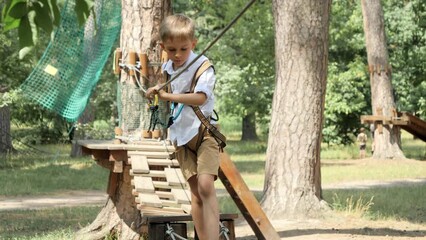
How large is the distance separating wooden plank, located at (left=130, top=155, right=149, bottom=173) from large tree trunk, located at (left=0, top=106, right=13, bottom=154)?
2155 centimetres

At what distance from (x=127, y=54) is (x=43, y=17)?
5814 millimetres

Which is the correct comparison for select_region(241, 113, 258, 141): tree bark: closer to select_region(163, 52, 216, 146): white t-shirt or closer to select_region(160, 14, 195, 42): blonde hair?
select_region(163, 52, 216, 146): white t-shirt

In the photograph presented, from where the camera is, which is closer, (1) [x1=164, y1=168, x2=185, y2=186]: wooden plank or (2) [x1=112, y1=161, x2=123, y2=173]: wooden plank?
(1) [x1=164, y1=168, x2=185, y2=186]: wooden plank

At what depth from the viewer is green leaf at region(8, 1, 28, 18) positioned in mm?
3586

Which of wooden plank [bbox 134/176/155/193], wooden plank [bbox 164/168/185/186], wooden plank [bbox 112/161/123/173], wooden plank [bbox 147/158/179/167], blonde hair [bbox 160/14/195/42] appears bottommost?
wooden plank [bbox 134/176/155/193]

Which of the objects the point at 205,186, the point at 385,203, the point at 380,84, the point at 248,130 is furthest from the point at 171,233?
the point at 248,130

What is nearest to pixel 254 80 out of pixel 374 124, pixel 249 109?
pixel 249 109

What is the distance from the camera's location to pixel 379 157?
29.0m

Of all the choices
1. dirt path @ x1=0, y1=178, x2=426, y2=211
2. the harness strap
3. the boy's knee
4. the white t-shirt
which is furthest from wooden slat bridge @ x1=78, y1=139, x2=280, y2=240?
dirt path @ x1=0, y1=178, x2=426, y2=211

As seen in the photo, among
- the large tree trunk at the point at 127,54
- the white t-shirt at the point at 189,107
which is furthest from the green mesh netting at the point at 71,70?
the white t-shirt at the point at 189,107

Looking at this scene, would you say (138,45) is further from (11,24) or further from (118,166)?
(11,24)

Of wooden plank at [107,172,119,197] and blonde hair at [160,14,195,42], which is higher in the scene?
blonde hair at [160,14,195,42]

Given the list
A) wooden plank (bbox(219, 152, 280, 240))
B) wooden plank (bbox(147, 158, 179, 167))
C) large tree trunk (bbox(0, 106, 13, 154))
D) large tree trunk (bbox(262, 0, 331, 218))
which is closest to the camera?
wooden plank (bbox(147, 158, 179, 167))

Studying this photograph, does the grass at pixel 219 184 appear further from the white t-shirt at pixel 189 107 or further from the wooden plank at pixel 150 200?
the white t-shirt at pixel 189 107
